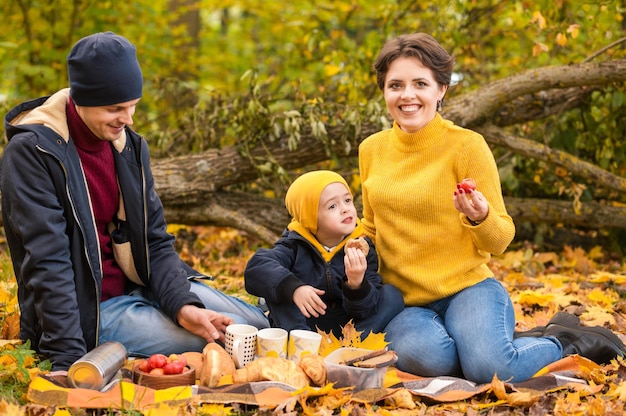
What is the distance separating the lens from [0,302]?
376cm

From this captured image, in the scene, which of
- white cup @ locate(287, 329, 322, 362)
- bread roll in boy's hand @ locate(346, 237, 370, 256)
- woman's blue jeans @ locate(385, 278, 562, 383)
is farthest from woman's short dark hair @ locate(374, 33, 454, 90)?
white cup @ locate(287, 329, 322, 362)

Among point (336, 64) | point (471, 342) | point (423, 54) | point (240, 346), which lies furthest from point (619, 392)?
point (336, 64)

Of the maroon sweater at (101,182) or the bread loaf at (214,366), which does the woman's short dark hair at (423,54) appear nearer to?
the maroon sweater at (101,182)

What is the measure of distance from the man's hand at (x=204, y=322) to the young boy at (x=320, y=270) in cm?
21

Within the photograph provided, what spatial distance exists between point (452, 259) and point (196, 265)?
9.02 feet

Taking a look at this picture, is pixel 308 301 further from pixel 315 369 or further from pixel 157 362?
pixel 157 362

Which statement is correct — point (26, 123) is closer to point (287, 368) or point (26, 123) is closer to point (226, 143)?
point (287, 368)

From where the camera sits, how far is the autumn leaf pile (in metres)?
2.57

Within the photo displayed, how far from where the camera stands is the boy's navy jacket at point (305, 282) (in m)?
3.05

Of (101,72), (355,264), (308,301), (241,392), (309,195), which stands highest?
(101,72)

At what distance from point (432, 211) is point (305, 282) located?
2.13ft

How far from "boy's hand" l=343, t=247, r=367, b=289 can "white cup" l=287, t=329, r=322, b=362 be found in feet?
0.92

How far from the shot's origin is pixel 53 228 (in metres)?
2.72

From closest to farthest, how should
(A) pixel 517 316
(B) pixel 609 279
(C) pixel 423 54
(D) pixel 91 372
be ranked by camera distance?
(D) pixel 91 372
(C) pixel 423 54
(A) pixel 517 316
(B) pixel 609 279
